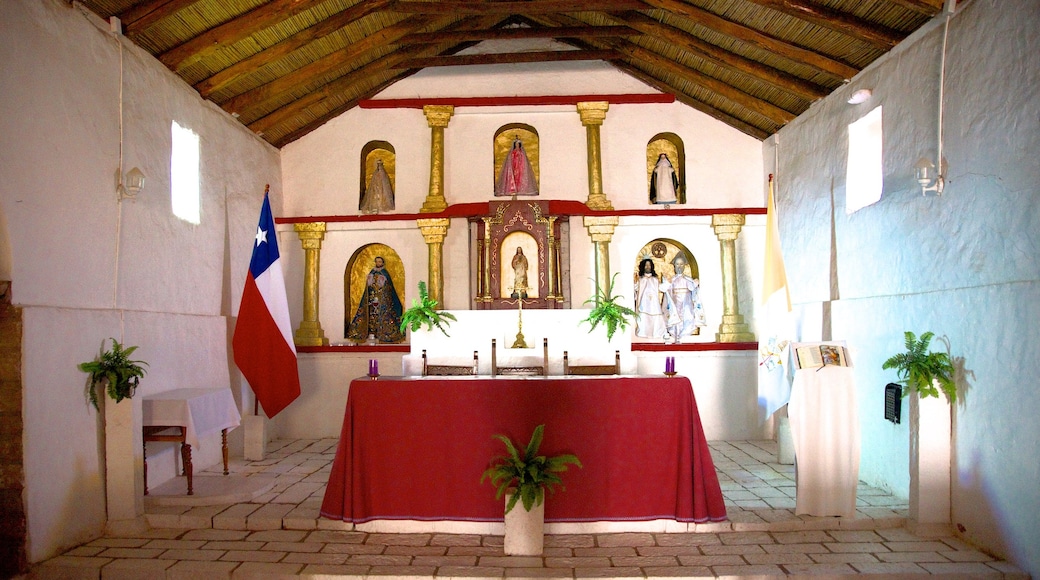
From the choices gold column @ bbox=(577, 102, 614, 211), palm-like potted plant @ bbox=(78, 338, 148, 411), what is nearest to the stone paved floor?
palm-like potted plant @ bbox=(78, 338, 148, 411)

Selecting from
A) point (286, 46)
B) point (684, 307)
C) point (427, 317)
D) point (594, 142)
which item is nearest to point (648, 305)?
point (684, 307)

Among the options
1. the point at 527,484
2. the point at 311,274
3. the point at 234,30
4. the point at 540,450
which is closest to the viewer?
the point at 527,484

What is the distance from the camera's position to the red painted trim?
980 cm

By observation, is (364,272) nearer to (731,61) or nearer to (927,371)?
(731,61)

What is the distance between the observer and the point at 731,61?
7.63m

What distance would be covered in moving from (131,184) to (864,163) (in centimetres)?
729

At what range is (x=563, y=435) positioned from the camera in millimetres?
5102

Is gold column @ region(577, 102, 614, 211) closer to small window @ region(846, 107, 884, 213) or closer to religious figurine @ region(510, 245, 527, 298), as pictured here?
religious figurine @ region(510, 245, 527, 298)

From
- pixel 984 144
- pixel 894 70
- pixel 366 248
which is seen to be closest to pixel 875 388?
pixel 984 144

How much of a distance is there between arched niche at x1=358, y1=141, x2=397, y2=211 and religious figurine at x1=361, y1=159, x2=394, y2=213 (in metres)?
0.12

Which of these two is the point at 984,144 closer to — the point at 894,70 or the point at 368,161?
the point at 894,70

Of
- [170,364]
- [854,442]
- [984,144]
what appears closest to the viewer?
[984,144]

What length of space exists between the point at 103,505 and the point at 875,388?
6.98m

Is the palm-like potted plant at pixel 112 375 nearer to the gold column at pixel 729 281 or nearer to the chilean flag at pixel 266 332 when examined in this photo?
the chilean flag at pixel 266 332
